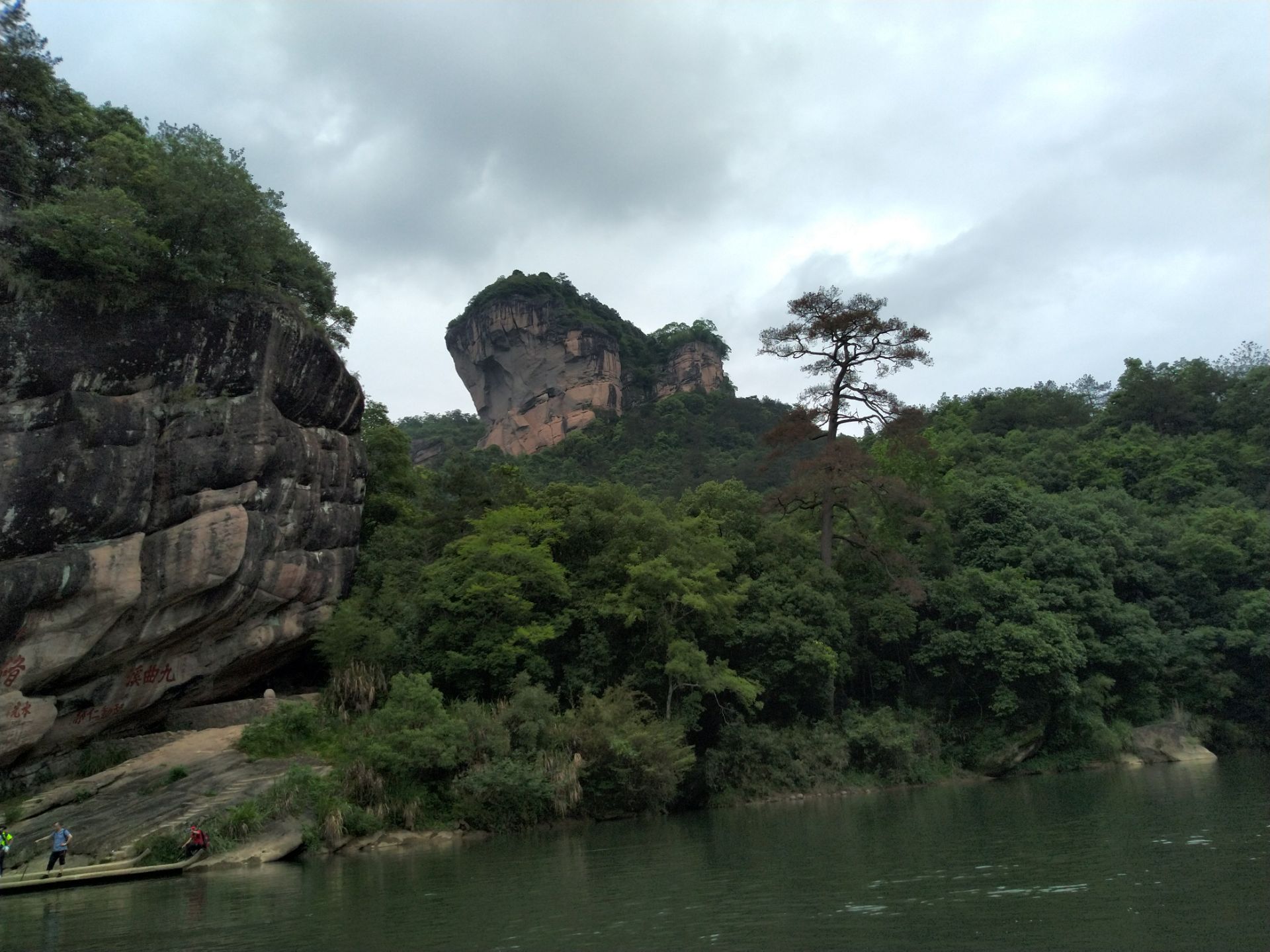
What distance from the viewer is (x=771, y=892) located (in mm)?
11602

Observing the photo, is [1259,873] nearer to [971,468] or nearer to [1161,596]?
[1161,596]

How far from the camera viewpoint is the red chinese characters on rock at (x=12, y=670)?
65.8 feet

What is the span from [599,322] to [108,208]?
6173 centimetres

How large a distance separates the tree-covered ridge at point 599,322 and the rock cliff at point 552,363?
10 centimetres

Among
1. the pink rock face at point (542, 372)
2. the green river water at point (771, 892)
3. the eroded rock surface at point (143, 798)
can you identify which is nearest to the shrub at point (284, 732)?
the eroded rock surface at point (143, 798)

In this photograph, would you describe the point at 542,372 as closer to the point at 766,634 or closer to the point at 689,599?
the point at 766,634

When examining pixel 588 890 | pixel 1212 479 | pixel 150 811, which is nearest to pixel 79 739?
pixel 150 811

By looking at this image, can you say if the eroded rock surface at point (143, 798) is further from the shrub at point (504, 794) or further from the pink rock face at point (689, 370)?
the pink rock face at point (689, 370)

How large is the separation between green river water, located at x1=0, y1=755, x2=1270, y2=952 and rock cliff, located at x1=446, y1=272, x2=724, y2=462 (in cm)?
6134

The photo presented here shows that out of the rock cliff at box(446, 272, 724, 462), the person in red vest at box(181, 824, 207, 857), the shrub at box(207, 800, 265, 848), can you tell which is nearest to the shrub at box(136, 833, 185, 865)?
the person in red vest at box(181, 824, 207, 857)

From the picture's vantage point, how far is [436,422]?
105 meters

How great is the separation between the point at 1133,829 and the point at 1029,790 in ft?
34.0

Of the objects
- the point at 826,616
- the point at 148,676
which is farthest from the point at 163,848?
the point at 826,616

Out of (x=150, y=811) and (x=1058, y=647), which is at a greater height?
(x=1058, y=647)
